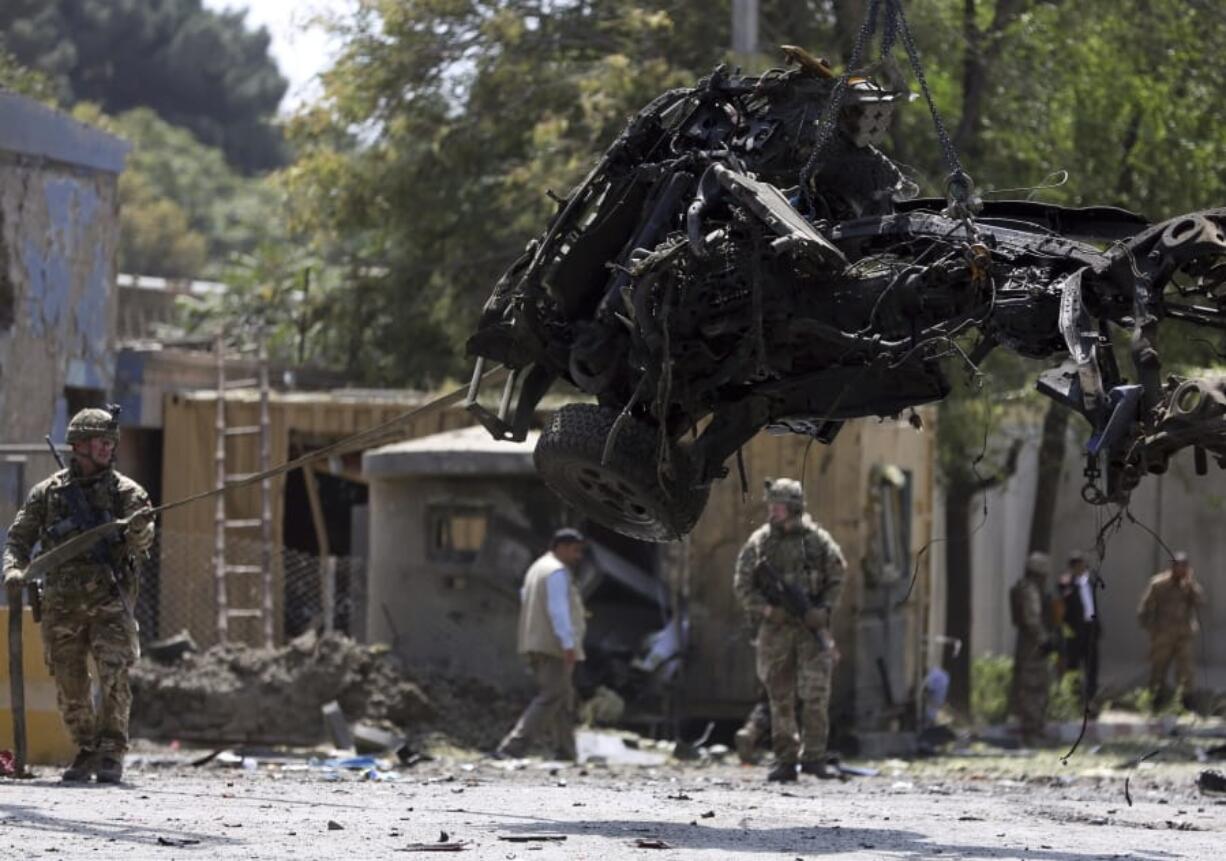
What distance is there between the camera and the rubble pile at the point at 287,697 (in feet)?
75.9

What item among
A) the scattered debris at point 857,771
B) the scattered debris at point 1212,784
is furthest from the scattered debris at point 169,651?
the scattered debris at point 1212,784

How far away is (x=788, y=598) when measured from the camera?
19.7 meters

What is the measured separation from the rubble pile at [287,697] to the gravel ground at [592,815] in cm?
223

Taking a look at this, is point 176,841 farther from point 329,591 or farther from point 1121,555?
point 1121,555

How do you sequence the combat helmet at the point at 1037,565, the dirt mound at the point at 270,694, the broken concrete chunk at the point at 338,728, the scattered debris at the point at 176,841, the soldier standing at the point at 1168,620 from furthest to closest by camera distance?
the soldier standing at the point at 1168,620 < the combat helmet at the point at 1037,565 < the dirt mound at the point at 270,694 < the broken concrete chunk at the point at 338,728 < the scattered debris at the point at 176,841

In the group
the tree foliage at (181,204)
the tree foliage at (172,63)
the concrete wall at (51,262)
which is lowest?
the concrete wall at (51,262)

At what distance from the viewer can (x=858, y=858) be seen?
503 inches

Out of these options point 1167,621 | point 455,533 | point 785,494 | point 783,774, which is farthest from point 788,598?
point 1167,621

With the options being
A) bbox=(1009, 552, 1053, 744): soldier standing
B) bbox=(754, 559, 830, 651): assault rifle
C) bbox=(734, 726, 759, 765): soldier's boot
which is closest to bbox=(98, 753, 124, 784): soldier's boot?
bbox=(754, 559, 830, 651): assault rifle

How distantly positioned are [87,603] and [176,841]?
397 cm

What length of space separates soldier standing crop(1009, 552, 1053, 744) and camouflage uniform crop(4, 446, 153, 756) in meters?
12.5

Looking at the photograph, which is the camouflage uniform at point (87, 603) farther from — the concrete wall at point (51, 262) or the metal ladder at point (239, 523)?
the metal ladder at point (239, 523)

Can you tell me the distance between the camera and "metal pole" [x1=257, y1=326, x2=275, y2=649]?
2750cm

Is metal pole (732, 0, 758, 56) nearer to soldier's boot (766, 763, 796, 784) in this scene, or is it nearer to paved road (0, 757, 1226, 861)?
paved road (0, 757, 1226, 861)
